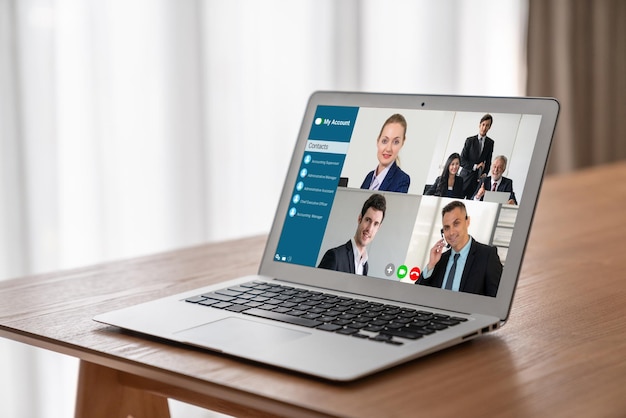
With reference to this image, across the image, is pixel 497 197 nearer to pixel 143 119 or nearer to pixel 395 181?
pixel 395 181

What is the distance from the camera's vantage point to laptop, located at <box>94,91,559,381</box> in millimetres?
789

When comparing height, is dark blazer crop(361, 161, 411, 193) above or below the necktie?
above

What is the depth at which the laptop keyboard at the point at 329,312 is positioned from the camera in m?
0.80

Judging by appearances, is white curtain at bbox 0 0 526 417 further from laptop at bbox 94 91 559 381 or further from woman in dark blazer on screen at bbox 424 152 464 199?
woman in dark blazer on screen at bbox 424 152 464 199

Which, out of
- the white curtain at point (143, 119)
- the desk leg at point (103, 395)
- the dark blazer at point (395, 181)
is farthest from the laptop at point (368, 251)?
the white curtain at point (143, 119)

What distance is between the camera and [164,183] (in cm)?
250

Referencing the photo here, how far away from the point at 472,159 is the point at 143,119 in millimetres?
1643

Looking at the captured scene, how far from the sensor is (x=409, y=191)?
3.13 ft

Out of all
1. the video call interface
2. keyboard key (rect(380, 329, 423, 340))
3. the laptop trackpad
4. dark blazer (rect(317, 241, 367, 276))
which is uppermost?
the video call interface

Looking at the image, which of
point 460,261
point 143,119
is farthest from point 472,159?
point 143,119

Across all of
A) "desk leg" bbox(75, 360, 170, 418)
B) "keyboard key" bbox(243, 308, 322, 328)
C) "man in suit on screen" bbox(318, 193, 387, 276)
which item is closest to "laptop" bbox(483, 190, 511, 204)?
"man in suit on screen" bbox(318, 193, 387, 276)

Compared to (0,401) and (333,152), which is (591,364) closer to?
(333,152)

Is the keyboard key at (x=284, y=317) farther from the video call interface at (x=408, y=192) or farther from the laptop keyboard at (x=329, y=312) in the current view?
the video call interface at (x=408, y=192)

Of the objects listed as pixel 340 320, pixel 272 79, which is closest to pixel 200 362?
pixel 340 320
